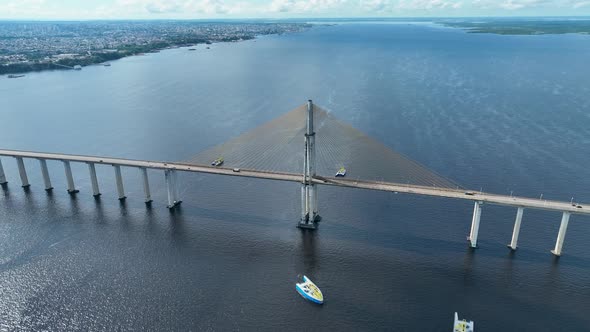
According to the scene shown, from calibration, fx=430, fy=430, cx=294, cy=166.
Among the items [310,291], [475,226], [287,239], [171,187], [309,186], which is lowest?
[287,239]

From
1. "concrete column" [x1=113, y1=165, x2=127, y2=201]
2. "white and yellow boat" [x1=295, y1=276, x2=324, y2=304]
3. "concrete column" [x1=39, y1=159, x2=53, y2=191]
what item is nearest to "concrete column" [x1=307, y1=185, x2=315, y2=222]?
"white and yellow boat" [x1=295, y1=276, x2=324, y2=304]

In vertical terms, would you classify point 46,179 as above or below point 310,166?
below

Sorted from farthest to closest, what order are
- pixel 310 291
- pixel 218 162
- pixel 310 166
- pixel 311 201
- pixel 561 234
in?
pixel 218 162, pixel 311 201, pixel 310 166, pixel 561 234, pixel 310 291

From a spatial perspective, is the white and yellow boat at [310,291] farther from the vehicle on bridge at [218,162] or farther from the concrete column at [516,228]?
the vehicle on bridge at [218,162]

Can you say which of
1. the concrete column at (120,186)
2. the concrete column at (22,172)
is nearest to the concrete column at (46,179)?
the concrete column at (22,172)

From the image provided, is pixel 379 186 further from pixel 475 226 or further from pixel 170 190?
pixel 170 190

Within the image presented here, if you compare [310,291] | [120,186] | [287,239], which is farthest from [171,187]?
[310,291]
